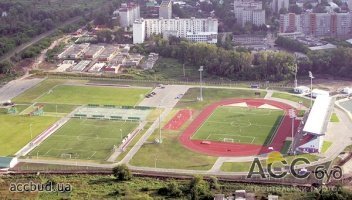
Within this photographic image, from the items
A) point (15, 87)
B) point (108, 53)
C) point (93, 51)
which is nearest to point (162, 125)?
point (15, 87)

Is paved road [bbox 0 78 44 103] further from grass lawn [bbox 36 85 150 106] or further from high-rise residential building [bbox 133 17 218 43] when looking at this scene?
high-rise residential building [bbox 133 17 218 43]

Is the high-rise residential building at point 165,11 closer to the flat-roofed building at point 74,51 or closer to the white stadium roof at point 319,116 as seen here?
the flat-roofed building at point 74,51

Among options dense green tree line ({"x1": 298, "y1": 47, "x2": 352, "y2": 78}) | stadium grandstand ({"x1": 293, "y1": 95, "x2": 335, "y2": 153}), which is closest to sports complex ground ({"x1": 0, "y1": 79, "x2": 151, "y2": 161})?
stadium grandstand ({"x1": 293, "y1": 95, "x2": 335, "y2": 153})

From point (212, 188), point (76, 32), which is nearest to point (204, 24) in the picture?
point (76, 32)

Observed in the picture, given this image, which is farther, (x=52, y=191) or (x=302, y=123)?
(x=302, y=123)

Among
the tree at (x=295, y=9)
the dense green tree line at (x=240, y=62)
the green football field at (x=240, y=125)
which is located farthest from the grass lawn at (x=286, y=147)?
the tree at (x=295, y=9)

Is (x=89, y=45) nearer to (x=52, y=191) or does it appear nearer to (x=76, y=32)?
(x=76, y=32)
